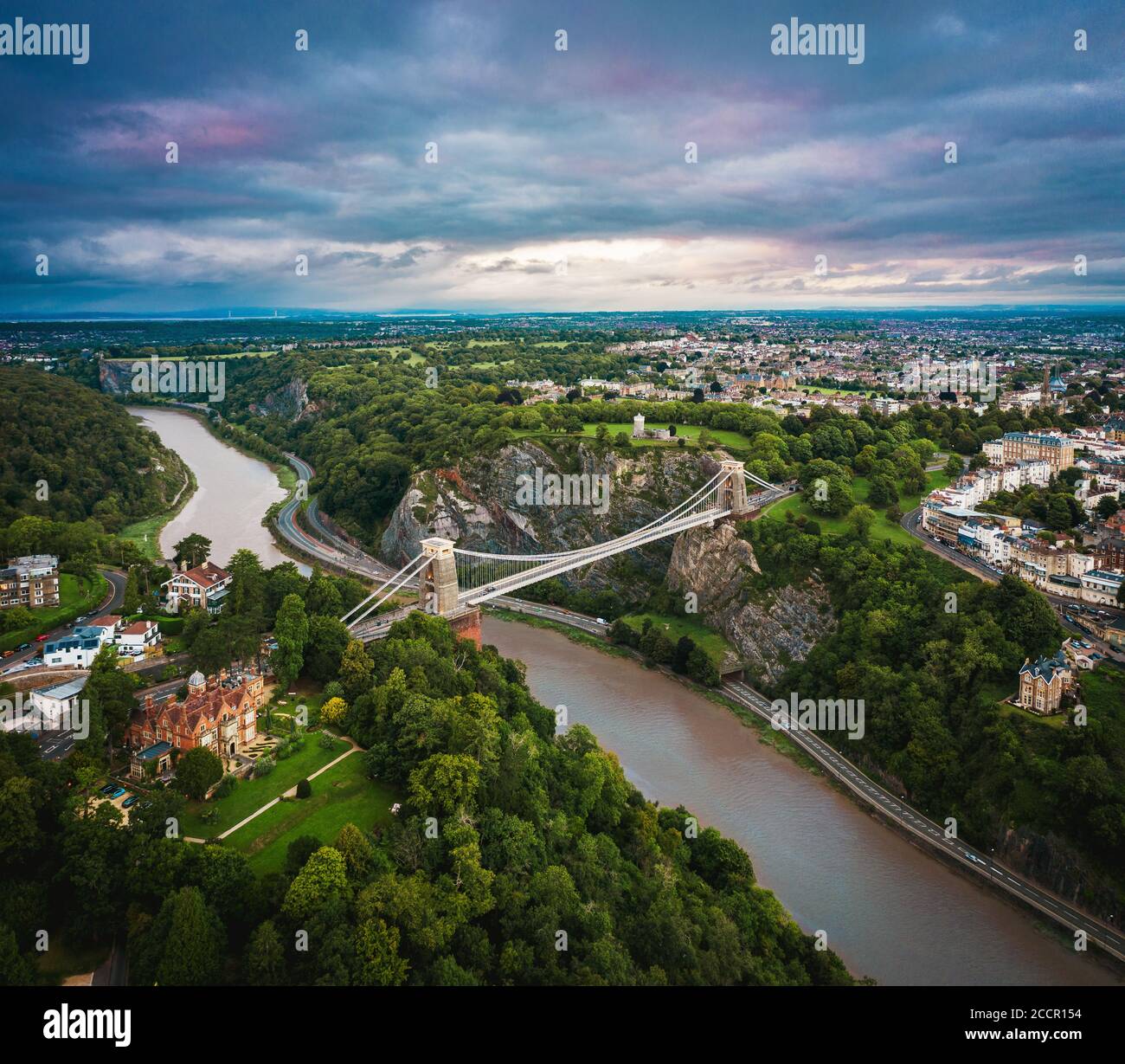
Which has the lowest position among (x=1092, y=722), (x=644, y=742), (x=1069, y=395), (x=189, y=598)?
(x=644, y=742)

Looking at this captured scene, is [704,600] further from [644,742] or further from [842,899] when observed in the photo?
[842,899]

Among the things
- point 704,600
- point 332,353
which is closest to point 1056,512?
point 704,600

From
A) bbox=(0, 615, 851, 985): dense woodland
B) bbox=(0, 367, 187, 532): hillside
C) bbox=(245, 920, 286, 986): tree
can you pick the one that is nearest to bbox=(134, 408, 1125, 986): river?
bbox=(0, 615, 851, 985): dense woodland

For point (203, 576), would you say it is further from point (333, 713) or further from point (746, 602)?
point (746, 602)

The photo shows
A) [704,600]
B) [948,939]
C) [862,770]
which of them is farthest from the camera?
[704,600]

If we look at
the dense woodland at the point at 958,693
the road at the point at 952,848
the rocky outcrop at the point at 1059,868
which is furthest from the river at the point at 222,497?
the rocky outcrop at the point at 1059,868

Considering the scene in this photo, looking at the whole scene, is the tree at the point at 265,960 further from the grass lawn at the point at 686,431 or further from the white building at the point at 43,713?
the grass lawn at the point at 686,431

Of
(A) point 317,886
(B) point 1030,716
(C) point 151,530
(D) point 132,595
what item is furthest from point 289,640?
(C) point 151,530
